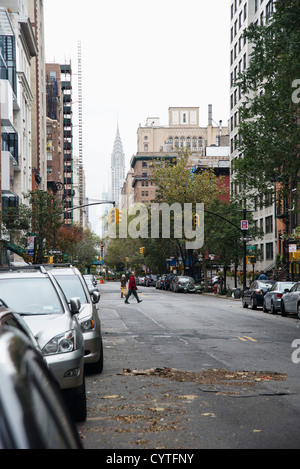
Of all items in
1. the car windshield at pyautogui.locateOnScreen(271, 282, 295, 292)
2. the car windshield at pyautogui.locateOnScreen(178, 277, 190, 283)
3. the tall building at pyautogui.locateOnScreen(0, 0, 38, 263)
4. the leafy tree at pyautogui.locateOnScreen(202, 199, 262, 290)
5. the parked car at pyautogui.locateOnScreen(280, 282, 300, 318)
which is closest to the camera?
the parked car at pyautogui.locateOnScreen(280, 282, 300, 318)

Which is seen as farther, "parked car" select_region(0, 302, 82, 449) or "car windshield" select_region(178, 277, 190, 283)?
"car windshield" select_region(178, 277, 190, 283)

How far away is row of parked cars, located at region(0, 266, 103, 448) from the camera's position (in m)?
1.37

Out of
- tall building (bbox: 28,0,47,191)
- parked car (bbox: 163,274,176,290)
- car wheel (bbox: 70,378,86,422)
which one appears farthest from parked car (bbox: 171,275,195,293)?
car wheel (bbox: 70,378,86,422)

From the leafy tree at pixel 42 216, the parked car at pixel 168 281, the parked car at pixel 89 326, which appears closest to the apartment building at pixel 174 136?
the parked car at pixel 168 281

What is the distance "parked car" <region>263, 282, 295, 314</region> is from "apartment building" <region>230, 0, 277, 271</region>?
89.2 feet

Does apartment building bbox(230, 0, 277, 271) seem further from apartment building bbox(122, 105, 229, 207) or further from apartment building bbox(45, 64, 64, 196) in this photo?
apartment building bbox(122, 105, 229, 207)

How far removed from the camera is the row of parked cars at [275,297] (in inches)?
973

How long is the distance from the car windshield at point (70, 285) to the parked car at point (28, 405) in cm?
1024

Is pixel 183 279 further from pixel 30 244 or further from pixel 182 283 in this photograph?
pixel 30 244

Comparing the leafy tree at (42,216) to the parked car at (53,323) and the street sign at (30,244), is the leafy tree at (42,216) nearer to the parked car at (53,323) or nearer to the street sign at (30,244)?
the street sign at (30,244)

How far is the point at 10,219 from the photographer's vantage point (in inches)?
1662

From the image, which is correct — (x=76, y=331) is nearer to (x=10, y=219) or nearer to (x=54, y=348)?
(x=54, y=348)
